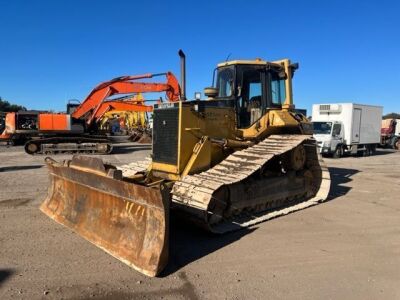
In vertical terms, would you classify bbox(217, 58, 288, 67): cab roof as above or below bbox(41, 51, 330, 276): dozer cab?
above

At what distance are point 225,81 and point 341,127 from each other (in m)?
15.0

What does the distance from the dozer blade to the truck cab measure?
16326mm

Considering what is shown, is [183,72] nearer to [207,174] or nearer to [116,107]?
[207,174]

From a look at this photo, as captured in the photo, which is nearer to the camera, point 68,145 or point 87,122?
point 68,145

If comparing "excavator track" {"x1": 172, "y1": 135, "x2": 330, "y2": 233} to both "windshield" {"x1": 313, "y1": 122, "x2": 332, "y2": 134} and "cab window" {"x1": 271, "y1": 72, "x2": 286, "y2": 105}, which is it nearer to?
"cab window" {"x1": 271, "y1": 72, "x2": 286, "y2": 105}

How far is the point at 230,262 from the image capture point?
5.27 meters

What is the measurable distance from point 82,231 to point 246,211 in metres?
2.89

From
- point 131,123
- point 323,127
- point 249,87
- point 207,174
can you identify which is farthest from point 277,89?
point 131,123

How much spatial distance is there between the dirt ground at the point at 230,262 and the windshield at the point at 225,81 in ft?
9.59

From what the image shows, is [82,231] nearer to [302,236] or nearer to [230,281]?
[230,281]

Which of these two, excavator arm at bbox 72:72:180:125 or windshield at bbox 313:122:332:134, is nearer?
excavator arm at bbox 72:72:180:125

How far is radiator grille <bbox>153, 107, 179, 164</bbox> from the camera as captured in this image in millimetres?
7461

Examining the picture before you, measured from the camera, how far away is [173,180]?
7.54m

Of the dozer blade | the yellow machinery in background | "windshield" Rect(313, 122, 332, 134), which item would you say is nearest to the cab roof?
the dozer blade
